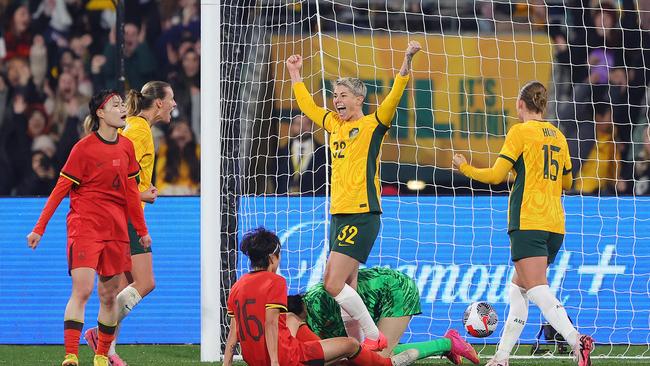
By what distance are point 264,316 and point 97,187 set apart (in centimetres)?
150

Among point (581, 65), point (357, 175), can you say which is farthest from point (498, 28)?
point (357, 175)

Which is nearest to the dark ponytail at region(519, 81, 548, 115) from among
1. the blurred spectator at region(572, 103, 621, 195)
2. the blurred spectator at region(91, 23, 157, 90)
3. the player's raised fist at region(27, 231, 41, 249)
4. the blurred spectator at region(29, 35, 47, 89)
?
the player's raised fist at region(27, 231, 41, 249)

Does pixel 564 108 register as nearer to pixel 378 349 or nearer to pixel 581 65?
pixel 581 65

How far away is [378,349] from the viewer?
6992mm

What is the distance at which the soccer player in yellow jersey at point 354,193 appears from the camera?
275 inches

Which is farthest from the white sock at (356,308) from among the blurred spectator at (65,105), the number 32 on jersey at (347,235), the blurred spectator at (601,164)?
the blurred spectator at (65,105)

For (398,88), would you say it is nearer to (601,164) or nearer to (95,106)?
(95,106)

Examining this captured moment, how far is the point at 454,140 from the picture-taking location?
35.0 feet

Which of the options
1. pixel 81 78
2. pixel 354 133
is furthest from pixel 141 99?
pixel 81 78

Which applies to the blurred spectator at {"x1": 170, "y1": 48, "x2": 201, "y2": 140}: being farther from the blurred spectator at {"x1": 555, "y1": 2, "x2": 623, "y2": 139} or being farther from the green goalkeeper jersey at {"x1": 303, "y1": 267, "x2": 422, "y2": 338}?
the green goalkeeper jersey at {"x1": 303, "y1": 267, "x2": 422, "y2": 338}

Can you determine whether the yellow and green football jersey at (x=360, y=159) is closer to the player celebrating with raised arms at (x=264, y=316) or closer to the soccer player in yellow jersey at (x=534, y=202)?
the soccer player in yellow jersey at (x=534, y=202)

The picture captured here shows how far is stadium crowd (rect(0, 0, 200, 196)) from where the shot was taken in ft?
37.4

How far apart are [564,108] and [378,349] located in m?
4.96

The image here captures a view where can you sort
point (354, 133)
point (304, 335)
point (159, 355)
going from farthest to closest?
point (159, 355) → point (354, 133) → point (304, 335)
